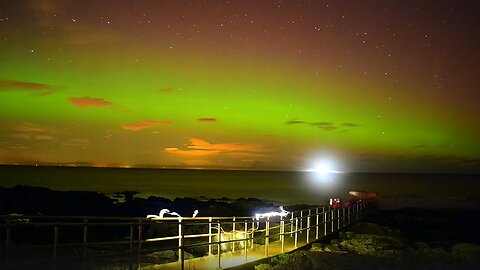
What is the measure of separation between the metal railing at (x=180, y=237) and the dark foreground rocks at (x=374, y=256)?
0.66 m

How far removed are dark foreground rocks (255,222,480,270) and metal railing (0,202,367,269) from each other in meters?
0.66

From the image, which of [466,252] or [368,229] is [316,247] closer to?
[466,252]

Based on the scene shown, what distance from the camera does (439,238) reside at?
888 inches

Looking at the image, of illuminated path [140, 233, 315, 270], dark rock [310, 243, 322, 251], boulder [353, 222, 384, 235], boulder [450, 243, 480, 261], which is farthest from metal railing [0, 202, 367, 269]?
boulder [450, 243, 480, 261]

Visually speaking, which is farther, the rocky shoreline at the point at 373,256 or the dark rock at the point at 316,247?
the dark rock at the point at 316,247

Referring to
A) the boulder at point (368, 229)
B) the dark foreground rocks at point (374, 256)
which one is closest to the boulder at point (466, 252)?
the dark foreground rocks at point (374, 256)

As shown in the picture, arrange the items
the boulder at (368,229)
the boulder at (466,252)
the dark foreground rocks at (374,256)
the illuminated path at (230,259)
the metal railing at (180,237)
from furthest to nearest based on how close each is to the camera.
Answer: the boulder at (368,229), the boulder at (466,252), the dark foreground rocks at (374,256), the illuminated path at (230,259), the metal railing at (180,237)

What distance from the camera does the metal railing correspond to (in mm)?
9086

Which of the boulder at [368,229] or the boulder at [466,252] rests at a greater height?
the boulder at [368,229]

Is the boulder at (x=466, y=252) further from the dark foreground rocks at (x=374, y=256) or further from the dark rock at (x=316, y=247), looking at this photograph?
the dark rock at (x=316, y=247)

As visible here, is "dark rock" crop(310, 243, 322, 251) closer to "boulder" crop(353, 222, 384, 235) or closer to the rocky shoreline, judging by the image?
the rocky shoreline

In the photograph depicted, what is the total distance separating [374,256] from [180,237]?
6397 millimetres

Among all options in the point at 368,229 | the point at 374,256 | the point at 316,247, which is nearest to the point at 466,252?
the point at 374,256

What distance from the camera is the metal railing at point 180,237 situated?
909 cm
